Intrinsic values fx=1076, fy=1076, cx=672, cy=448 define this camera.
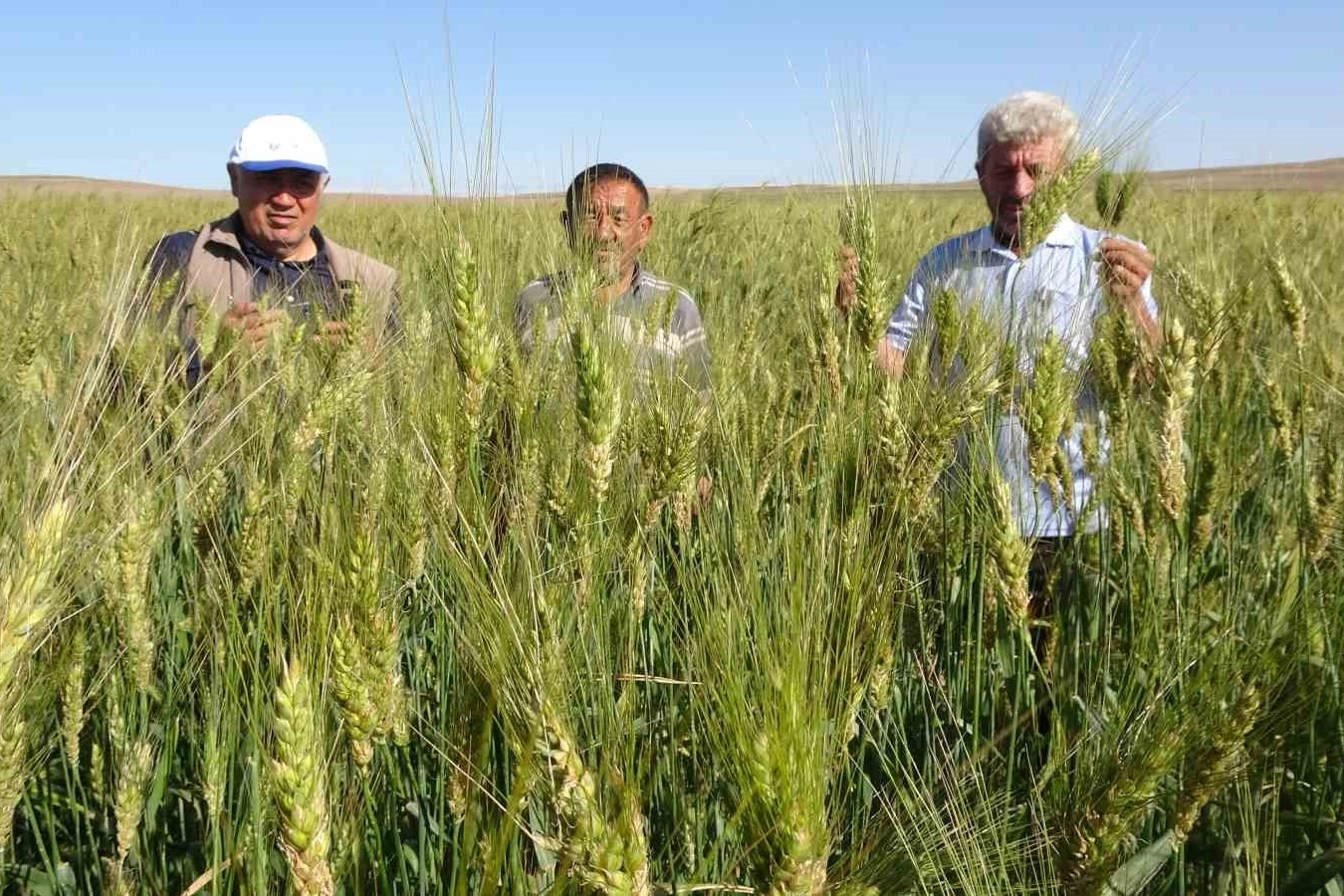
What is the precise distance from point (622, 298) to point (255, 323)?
0.76m

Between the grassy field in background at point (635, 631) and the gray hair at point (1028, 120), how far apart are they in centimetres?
71

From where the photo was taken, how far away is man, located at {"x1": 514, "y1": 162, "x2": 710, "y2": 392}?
1.69m

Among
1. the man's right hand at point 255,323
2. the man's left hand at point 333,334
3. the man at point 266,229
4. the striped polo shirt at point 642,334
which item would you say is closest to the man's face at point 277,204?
the man at point 266,229

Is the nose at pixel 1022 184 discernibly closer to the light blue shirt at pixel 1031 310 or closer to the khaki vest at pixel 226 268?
the light blue shirt at pixel 1031 310

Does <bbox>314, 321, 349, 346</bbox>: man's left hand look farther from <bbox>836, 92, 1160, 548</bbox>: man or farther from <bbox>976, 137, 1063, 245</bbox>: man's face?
A: <bbox>976, 137, 1063, 245</bbox>: man's face

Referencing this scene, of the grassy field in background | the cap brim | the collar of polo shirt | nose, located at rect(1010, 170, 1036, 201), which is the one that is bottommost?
the grassy field in background

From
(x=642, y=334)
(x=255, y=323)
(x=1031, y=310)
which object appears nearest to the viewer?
(x=1031, y=310)

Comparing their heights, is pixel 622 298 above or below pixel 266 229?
below

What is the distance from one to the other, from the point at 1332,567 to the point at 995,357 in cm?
54

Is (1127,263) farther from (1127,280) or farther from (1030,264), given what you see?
(1030,264)

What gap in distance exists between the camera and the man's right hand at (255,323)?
2025mm

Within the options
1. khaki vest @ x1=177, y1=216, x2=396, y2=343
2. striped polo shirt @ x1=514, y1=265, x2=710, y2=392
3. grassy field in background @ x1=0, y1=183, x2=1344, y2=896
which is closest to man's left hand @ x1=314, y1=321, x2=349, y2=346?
grassy field in background @ x1=0, y1=183, x2=1344, y2=896

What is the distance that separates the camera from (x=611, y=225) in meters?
2.26

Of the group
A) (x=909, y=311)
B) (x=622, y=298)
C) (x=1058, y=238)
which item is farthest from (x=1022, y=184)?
(x=622, y=298)
